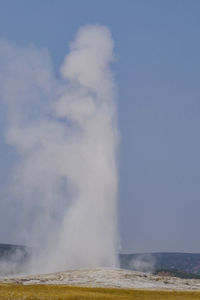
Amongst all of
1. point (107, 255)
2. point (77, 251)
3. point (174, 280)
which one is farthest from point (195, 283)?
point (77, 251)

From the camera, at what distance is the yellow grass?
189ft

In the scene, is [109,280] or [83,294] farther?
[109,280]

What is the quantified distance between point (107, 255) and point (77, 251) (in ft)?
32.5

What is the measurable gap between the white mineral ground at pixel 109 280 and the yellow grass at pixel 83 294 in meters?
9.62

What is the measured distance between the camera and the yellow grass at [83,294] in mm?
57669

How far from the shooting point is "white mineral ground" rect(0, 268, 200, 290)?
266ft

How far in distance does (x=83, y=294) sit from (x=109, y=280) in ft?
77.6

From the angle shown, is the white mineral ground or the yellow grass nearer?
the yellow grass

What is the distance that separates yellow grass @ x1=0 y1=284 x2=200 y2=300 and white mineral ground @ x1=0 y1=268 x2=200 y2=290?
9625 millimetres

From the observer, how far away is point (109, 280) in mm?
85125

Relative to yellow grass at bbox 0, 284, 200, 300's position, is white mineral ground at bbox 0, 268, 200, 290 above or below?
above

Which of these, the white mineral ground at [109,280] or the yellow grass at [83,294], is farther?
the white mineral ground at [109,280]

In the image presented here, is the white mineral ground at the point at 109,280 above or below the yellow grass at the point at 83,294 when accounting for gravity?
above

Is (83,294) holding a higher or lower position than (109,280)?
lower
